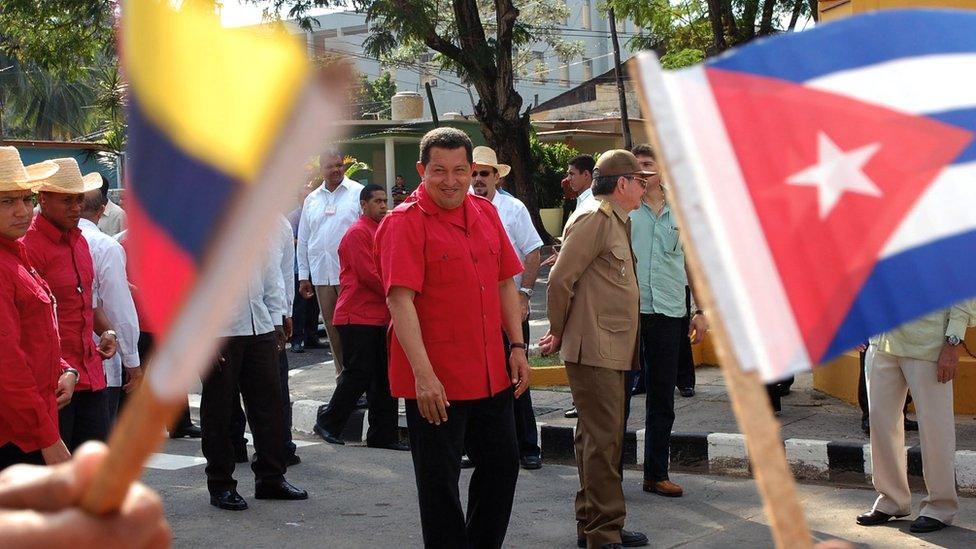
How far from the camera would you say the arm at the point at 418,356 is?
194 inches

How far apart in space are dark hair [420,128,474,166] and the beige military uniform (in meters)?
1.02

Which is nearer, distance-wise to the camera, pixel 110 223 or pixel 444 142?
pixel 444 142

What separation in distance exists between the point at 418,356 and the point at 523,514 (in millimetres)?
2240

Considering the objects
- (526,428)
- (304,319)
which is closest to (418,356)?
(526,428)

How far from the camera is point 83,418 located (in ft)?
18.9

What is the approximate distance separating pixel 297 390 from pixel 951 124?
982 centimetres

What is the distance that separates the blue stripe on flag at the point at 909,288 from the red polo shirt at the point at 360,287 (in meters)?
6.87

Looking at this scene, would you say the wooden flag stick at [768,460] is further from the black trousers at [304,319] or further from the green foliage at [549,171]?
the green foliage at [549,171]

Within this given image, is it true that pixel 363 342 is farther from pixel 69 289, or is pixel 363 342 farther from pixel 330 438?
pixel 69 289

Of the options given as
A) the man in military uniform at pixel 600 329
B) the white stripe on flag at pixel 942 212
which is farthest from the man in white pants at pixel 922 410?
the white stripe on flag at pixel 942 212

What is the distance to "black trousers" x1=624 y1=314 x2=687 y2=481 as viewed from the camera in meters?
7.09

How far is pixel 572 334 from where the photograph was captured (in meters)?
6.12

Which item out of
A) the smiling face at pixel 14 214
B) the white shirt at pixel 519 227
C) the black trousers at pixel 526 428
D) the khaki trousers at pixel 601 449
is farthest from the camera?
the white shirt at pixel 519 227

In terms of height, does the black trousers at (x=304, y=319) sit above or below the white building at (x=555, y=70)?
below
